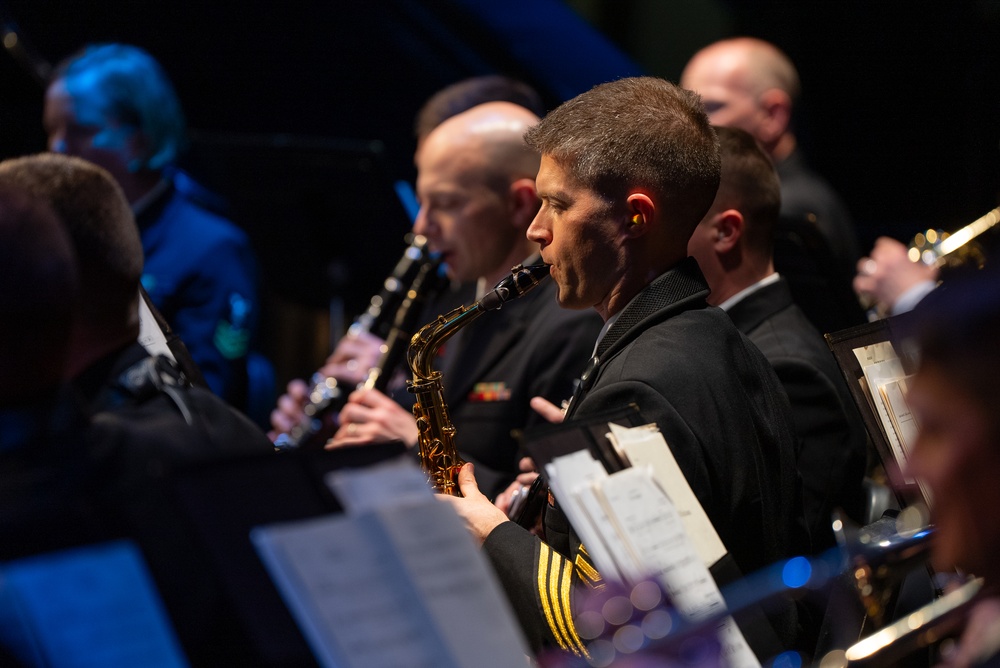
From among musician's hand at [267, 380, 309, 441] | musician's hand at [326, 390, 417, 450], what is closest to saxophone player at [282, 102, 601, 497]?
musician's hand at [326, 390, 417, 450]

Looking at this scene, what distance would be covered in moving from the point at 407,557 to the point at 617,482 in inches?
16.1

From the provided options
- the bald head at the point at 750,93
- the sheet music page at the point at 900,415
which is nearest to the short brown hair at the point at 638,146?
the sheet music page at the point at 900,415

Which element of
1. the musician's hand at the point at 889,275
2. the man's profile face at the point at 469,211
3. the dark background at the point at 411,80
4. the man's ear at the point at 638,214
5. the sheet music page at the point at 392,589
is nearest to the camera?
the sheet music page at the point at 392,589

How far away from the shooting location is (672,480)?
161 cm

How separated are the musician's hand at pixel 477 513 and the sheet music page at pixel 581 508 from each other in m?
0.43

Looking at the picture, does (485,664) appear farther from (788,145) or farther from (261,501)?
(788,145)

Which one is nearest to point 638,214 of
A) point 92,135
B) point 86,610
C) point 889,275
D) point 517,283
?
point 517,283

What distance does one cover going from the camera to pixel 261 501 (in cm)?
127

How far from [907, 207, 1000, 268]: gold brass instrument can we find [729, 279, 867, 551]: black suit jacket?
115cm

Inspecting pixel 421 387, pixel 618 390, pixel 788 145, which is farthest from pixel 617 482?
pixel 788 145

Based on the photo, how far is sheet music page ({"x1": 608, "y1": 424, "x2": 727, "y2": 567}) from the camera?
5.21 ft

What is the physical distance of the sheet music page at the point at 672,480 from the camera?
159 centimetres

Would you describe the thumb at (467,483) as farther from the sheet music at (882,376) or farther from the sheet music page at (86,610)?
the sheet music page at (86,610)

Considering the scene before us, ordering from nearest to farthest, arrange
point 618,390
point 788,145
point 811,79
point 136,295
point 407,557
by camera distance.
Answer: point 407,557 < point 618,390 < point 136,295 < point 788,145 < point 811,79
